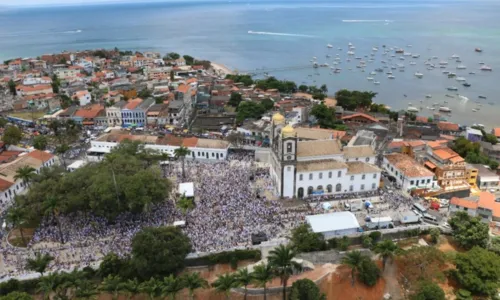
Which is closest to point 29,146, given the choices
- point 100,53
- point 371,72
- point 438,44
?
point 100,53

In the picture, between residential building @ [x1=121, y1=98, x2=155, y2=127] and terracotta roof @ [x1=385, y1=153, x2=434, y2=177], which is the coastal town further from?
residential building @ [x1=121, y1=98, x2=155, y2=127]

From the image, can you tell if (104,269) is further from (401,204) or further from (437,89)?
(437,89)

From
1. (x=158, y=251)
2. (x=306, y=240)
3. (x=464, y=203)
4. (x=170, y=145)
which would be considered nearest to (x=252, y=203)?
(x=306, y=240)

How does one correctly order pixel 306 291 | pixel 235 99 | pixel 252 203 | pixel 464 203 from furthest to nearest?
pixel 235 99 → pixel 252 203 → pixel 464 203 → pixel 306 291

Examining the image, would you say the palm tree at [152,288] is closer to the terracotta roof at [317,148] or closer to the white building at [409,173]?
the terracotta roof at [317,148]

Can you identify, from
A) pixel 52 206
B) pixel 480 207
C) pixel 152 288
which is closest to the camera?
pixel 152 288

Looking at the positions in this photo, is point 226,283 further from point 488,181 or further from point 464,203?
point 488,181

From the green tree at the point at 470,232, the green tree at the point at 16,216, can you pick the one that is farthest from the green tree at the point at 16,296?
the green tree at the point at 470,232
